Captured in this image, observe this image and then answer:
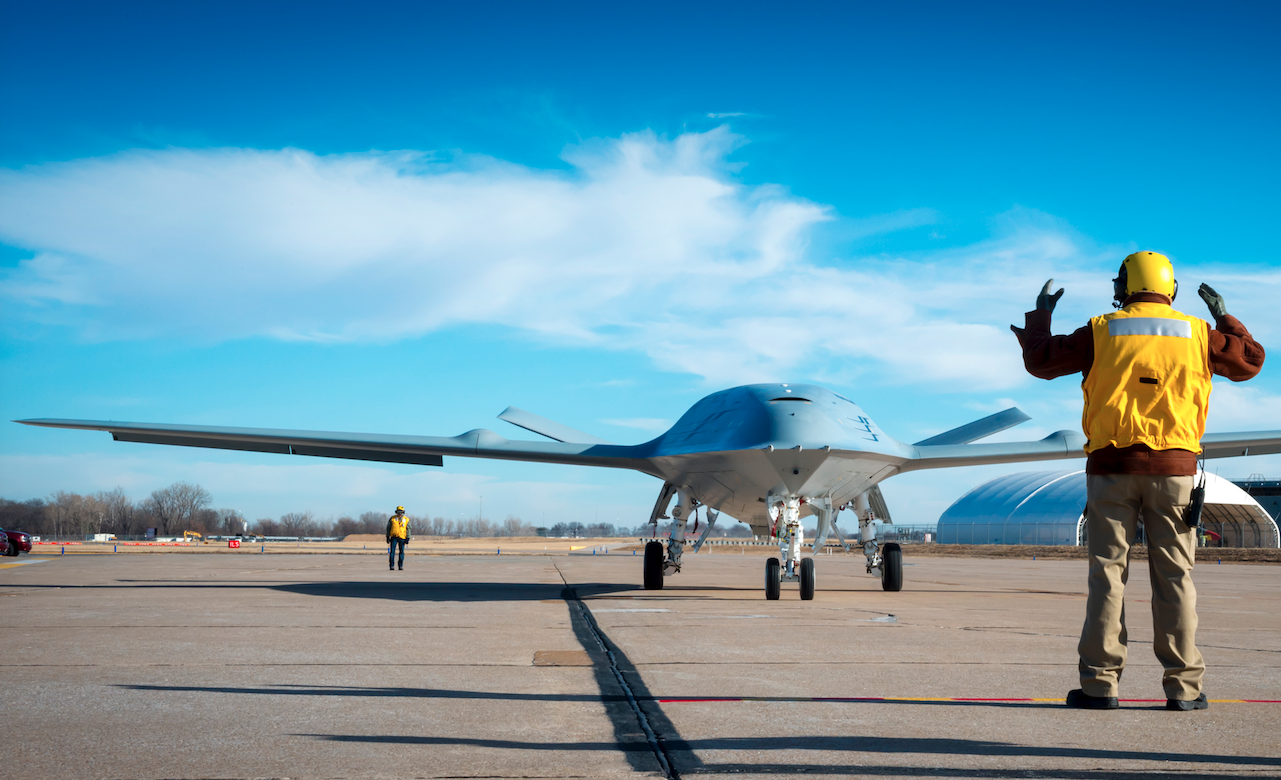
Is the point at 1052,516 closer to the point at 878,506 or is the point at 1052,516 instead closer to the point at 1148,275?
the point at 878,506

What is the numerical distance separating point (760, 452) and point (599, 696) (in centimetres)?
731

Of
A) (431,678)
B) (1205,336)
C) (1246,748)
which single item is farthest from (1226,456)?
(431,678)

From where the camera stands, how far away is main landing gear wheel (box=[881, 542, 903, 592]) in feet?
49.7

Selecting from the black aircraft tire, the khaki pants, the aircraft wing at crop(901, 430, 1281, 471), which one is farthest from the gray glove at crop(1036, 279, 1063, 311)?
the black aircraft tire

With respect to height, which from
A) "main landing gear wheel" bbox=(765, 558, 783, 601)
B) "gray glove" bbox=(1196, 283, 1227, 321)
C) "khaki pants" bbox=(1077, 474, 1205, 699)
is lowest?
"main landing gear wheel" bbox=(765, 558, 783, 601)

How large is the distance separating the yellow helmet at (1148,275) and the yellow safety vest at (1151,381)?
205 millimetres

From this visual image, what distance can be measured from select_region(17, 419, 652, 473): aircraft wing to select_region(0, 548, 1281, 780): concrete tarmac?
16.4ft

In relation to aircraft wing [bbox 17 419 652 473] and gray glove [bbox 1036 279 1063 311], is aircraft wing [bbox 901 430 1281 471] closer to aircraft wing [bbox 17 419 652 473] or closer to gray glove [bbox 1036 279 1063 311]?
aircraft wing [bbox 17 419 652 473]

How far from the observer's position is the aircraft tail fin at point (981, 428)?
16.8 m

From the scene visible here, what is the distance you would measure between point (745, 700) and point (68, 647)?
17.7 feet

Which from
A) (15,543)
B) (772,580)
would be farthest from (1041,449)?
(15,543)

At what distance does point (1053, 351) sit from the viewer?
5.32 m

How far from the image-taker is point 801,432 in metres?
12.2

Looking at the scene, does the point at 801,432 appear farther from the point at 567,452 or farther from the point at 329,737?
the point at 329,737
